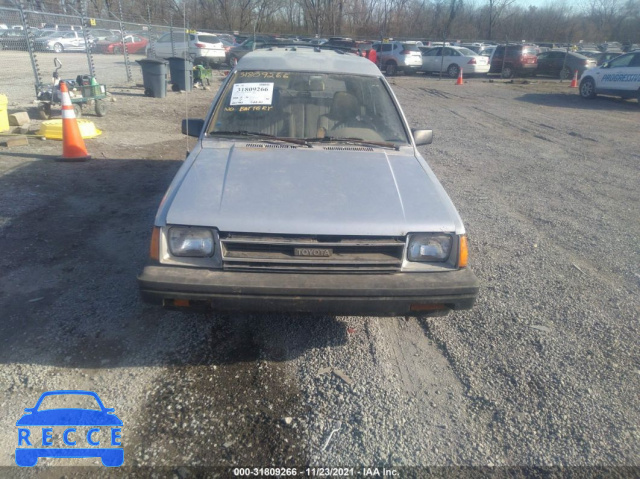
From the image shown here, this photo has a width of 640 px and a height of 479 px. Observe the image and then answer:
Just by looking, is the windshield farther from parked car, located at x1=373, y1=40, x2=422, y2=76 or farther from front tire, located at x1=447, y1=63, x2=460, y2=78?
front tire, located at x1=447, y1=63, x2=460, y2=78

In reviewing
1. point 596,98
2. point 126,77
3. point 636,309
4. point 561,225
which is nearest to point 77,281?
point 636,309

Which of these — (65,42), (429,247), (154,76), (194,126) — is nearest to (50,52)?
(65,42)

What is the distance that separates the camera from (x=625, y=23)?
51.4 meters

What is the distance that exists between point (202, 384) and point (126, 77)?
57.6ft

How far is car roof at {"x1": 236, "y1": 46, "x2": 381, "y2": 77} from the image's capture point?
14.0ft

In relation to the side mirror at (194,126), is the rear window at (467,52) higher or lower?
higher

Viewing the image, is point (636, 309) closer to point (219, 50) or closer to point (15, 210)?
point (15, 210)

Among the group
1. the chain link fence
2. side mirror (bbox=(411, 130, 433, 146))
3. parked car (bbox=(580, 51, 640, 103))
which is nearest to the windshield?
side mirror (bbox=(411, 130, 433, 146))

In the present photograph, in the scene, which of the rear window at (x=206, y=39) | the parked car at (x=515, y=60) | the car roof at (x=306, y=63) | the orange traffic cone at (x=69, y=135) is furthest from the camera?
the parked car at (x=515, y=60)

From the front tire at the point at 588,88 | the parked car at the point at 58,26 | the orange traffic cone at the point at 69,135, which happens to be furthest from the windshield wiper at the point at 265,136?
the front tire at the point at 588,88

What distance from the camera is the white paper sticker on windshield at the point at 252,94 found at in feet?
13.1

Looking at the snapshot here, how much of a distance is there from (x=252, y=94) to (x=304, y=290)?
212 cm

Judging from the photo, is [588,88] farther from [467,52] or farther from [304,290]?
[304,290]

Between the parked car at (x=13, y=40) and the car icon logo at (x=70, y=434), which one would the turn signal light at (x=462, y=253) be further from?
the parked car at (x=13, y=40)
